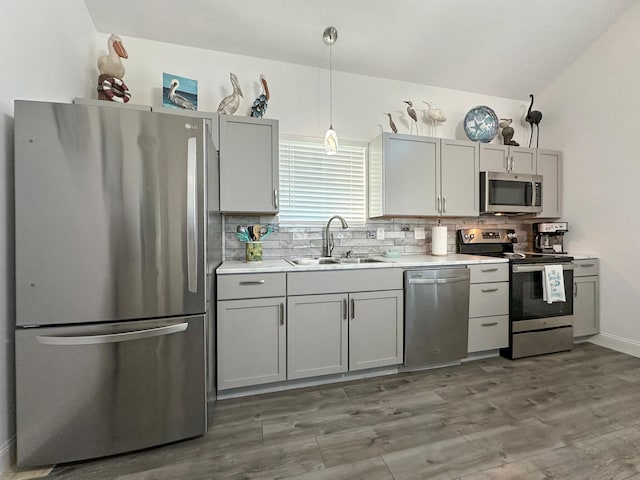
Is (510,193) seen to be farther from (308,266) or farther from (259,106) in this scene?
(259,106)

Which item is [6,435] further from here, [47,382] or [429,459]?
[429,459]

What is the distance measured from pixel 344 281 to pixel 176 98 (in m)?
1.92

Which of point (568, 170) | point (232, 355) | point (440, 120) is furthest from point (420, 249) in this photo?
point (232, 355)

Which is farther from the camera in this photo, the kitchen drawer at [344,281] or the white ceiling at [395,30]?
the white ceiling at [395,30]

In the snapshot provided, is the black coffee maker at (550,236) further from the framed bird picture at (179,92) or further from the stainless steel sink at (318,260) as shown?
the framed bird picture at (179,92)

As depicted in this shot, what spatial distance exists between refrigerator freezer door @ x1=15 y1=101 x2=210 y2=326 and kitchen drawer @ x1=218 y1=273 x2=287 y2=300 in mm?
404

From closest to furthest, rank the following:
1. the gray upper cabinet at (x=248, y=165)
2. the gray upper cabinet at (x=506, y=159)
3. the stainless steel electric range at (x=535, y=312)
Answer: the gray upper cabinet at (x=248, y=165), the stainless steel electric range at (x=535, y=312), the gray upper cabinet at (x=506, y=159)

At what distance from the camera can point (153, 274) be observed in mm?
1434

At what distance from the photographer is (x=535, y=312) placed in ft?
8.64

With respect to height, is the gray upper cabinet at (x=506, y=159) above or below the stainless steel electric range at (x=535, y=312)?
above

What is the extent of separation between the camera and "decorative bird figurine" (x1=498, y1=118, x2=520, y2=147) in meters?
3.16

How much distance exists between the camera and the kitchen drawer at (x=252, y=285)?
6.27 ft

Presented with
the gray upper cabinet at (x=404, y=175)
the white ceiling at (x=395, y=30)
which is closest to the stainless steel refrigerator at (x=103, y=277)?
the white ceiling at (x=395, y=30)

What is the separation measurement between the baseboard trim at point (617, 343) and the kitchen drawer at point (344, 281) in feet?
7.76
